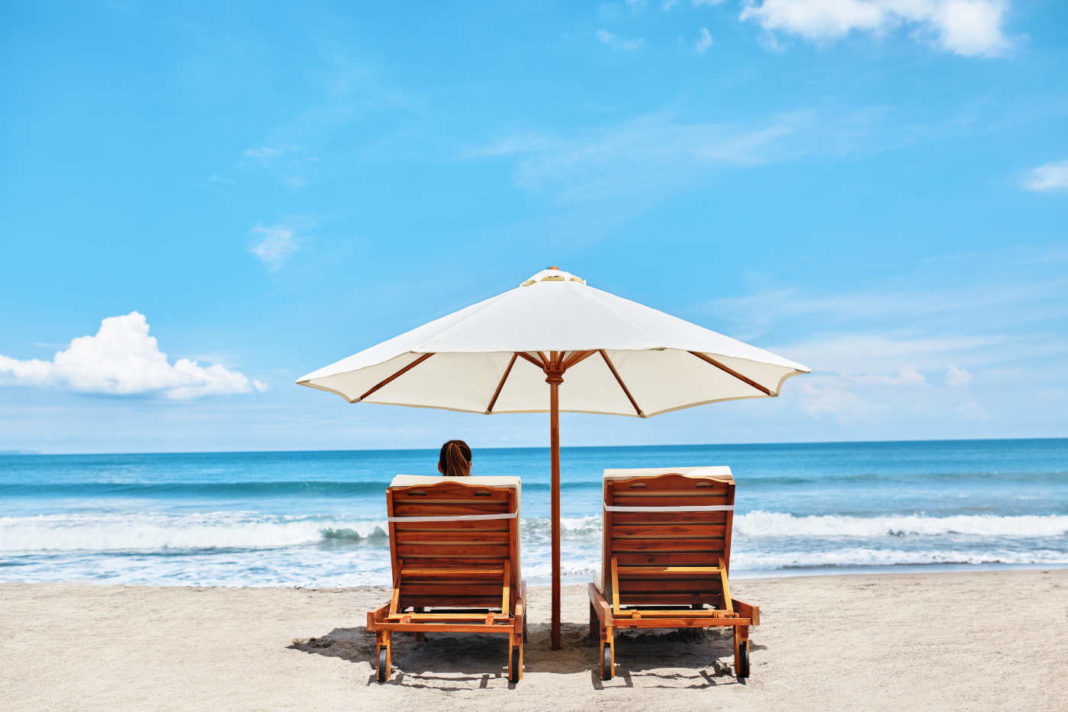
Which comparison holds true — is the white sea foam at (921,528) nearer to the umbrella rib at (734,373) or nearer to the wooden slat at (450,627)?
the umbrella rib at (734,373)

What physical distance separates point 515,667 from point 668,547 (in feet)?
3.39

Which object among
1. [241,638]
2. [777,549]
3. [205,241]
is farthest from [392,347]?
[205,241]

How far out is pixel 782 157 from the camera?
14711 millimetres

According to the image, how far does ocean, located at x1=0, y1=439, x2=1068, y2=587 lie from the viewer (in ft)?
30.8

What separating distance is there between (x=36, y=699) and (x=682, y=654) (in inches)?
139

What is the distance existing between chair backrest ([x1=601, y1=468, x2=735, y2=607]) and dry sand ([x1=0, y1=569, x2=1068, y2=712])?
45cm

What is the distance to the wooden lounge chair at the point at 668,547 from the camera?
385cm

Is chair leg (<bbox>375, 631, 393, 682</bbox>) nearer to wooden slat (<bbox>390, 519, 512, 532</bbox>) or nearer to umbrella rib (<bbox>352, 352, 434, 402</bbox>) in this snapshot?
wooden slat (<bbox>390, 519, 512, 532</bbox>)

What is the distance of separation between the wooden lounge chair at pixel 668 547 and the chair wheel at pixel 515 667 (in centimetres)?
45

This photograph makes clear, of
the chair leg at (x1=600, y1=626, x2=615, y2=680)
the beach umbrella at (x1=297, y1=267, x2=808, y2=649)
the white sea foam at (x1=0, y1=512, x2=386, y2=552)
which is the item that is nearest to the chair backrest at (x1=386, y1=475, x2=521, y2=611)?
the beach umbrella at (x1=297, y1=267, x2=808, y2=649)

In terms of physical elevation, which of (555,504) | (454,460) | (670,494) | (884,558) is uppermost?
(454,460)

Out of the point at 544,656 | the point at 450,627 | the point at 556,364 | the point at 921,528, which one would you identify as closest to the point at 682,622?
the point at 544,656

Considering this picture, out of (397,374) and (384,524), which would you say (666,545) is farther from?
(384,524)

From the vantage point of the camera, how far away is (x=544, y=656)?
4367 mm
